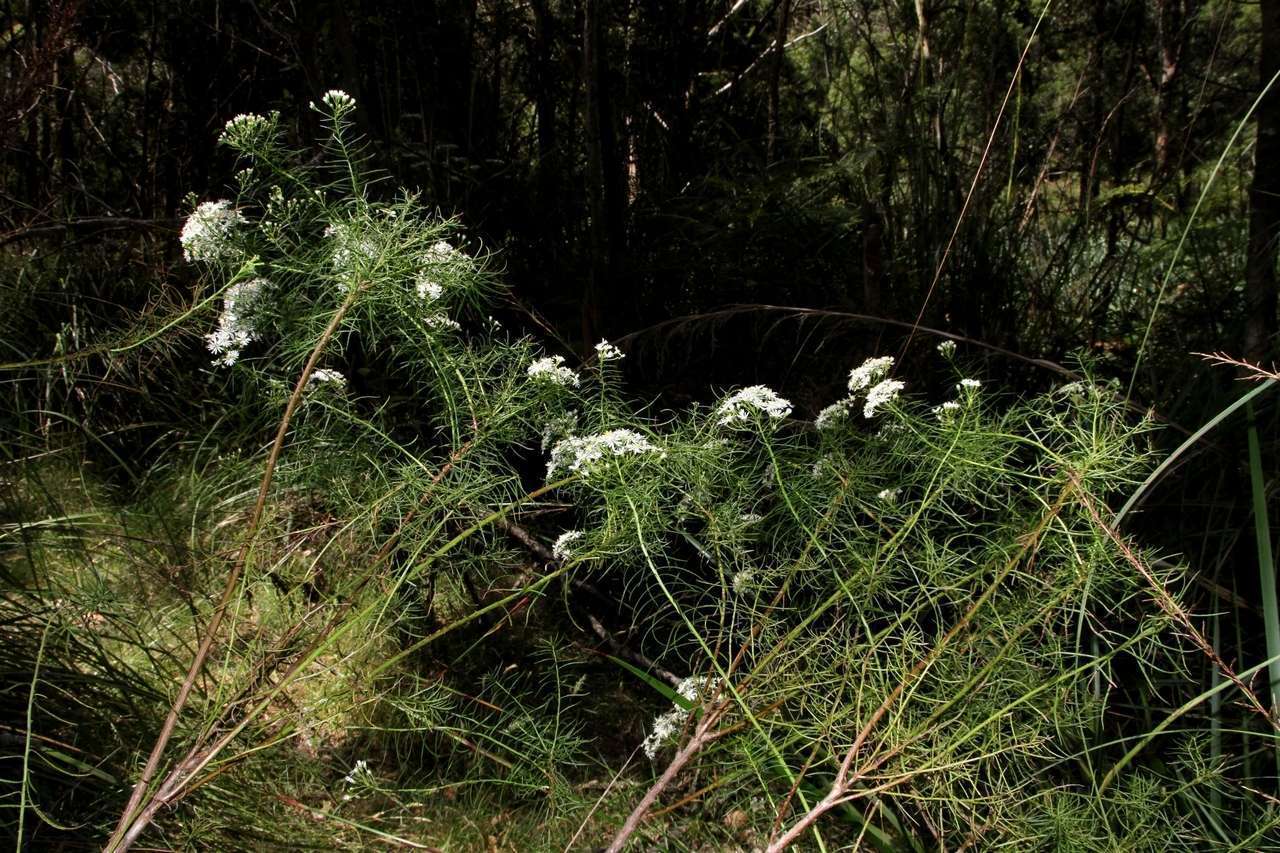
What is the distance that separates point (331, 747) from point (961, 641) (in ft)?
4.09

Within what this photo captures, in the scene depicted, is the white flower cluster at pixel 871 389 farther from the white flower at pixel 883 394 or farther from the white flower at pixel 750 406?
the white flower at pixel 750 406

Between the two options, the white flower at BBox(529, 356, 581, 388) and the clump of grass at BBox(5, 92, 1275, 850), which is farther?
the white flower at BBox(529, 356, 581, 388)

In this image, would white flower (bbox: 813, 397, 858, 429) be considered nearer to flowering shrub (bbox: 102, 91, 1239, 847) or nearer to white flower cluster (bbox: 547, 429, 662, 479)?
flowering shrub (bbox: 102, 91, 1239, 847)

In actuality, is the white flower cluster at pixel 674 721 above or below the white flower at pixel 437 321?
below

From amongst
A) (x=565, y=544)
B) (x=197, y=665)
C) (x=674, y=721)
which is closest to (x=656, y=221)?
(x=565, y=544)

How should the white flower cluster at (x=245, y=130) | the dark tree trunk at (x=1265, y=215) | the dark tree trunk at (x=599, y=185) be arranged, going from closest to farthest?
the white flower cluster at (x=245, y=130) → the dark tree trunk at (x=1265, y=215) → the dark tree trunk at (x=599, y=185)

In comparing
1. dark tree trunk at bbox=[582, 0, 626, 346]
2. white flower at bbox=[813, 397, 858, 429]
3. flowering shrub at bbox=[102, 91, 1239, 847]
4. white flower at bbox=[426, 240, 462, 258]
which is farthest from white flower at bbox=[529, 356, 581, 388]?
dark tree trunk at bbox=[582, 0, 626, 346]

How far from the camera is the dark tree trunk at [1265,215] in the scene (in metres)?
2.12

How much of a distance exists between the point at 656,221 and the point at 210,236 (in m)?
1.43

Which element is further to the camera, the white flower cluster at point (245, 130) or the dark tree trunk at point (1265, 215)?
the dark tree trunk at point (1265, 215)

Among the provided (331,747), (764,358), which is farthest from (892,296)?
(331,747)

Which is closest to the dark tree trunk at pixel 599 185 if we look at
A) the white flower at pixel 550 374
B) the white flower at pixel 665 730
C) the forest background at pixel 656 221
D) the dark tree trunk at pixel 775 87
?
the forest background at pixel 656 221

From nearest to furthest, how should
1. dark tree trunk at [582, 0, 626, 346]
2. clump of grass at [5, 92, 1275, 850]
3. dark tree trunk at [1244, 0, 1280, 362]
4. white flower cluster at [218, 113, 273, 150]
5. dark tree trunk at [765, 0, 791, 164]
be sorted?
clump of grass at [5, 92, 1275, 850] → white flower cluster at [218, 113, 273, 150] → dark tree trunk at [1244, 0, 1280, 362] → dark tree trunk at [582, 0, 626, 346] → dark tree trunk at [765, 0, 791, 164]

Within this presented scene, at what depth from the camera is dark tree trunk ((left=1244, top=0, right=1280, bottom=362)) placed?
2.12 metres
